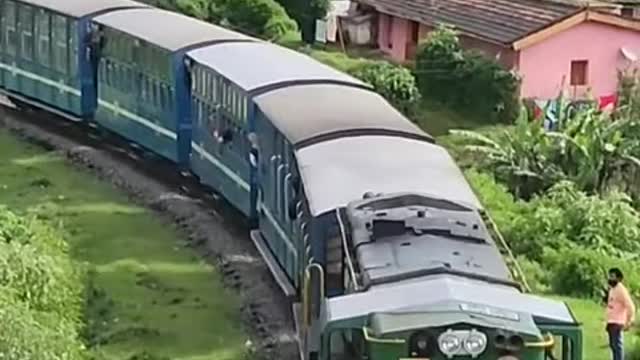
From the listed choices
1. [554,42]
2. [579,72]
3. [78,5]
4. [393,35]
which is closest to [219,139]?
[78,5]

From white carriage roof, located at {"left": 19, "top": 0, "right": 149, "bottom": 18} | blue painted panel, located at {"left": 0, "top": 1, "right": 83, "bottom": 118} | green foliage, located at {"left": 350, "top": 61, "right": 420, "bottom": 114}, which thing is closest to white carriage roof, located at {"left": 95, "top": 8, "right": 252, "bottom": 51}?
white carriage roof, located at {"left": 19, "top": 0, "right": 149, "bottom": 18}

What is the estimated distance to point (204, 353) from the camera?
1440 centimetres

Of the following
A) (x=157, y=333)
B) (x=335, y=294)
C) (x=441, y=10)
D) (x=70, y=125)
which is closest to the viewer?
(x=335, y=294)

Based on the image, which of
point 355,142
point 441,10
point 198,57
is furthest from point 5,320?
point 441,10

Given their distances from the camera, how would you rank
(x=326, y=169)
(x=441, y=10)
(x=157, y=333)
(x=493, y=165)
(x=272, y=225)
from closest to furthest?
(x=326, y=169) < (x=157, y=333) < (x=272, y=225) < (x=493, y=165) < (x=441, y=10)

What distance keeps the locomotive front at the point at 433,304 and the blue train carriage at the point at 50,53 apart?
13983 mm

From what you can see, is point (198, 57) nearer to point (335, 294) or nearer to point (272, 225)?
point (272, 225)

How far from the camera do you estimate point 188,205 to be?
2073 cm

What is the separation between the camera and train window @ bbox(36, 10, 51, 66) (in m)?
26.3

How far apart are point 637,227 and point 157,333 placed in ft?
27.2

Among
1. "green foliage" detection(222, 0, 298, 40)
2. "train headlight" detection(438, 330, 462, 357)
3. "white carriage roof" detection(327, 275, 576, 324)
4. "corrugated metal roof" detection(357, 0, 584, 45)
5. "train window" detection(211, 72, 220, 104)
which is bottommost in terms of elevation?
"green foliage" detection(222, 0, 298, 40)

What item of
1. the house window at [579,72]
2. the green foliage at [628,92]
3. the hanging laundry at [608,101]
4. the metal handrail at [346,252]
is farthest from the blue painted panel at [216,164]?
the house window at [579,72]

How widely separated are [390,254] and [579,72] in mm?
23098

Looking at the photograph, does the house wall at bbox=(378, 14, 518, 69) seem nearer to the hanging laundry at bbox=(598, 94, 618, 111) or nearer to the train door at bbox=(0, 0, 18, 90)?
the hanging laundry at bbox=(598, 94, 618, 111)
